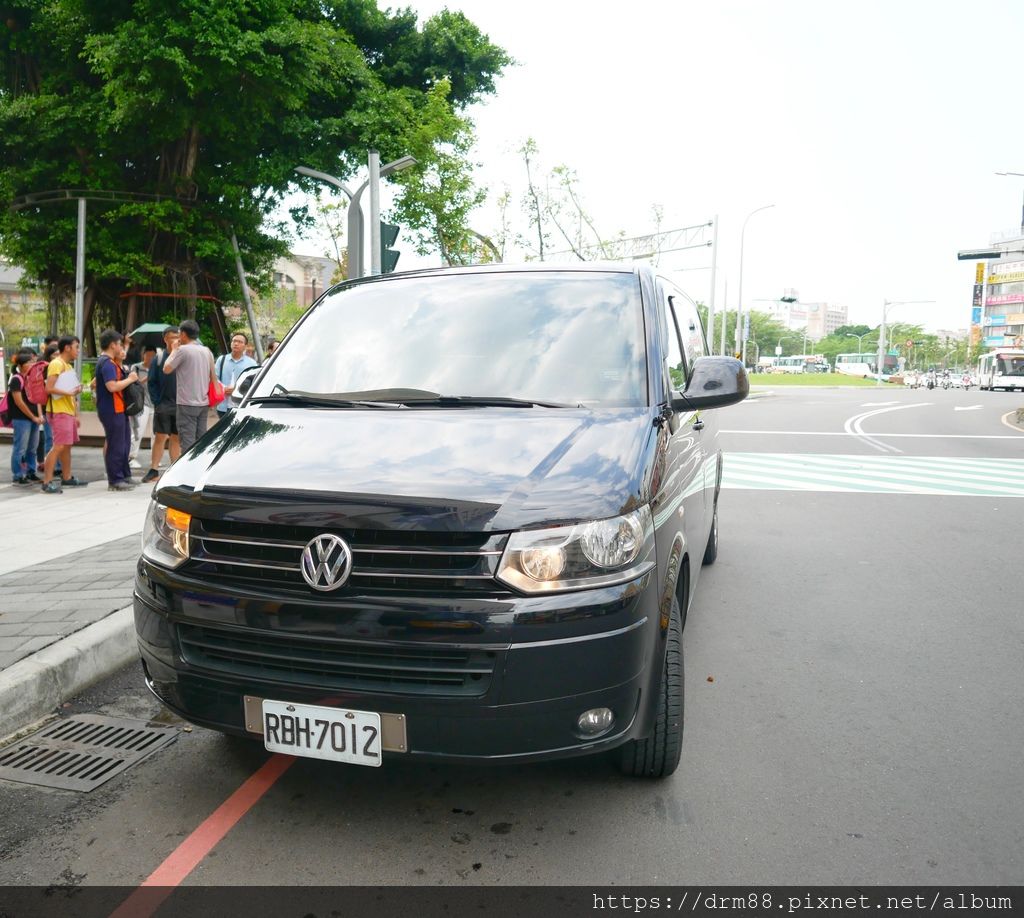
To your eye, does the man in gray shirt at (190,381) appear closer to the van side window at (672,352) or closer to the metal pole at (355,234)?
the metal pole at (355,234)

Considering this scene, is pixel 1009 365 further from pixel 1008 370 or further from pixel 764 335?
pixel 764 335

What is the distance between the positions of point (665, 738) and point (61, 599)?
363 centimetres

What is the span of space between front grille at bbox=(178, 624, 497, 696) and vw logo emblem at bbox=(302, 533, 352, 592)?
0.56 ft

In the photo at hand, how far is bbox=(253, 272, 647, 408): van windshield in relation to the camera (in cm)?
357

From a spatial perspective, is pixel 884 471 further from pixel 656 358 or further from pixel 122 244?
pixel 122 244

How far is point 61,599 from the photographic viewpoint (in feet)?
16.9

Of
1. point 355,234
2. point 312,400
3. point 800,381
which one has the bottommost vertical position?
point 800,381

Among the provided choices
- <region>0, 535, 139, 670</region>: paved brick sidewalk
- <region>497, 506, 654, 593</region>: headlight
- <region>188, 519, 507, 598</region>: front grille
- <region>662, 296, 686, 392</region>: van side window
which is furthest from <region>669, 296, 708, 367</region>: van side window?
<region>0, 535, 139, 670</region>: paved brick sidewalk

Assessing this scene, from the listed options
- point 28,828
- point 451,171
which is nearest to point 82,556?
point 28,828

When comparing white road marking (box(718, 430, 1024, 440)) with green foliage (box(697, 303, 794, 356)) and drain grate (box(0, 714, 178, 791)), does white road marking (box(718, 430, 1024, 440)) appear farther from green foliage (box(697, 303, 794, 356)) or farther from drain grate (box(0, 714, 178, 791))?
green foliage (box(697, 303, 794, 356))

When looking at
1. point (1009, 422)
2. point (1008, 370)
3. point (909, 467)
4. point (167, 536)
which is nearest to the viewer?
point (167, 536)

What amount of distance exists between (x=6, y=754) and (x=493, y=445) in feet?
7.55

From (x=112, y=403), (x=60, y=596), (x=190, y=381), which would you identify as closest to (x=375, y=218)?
(x=190, y=381)

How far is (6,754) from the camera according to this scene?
358 cm
